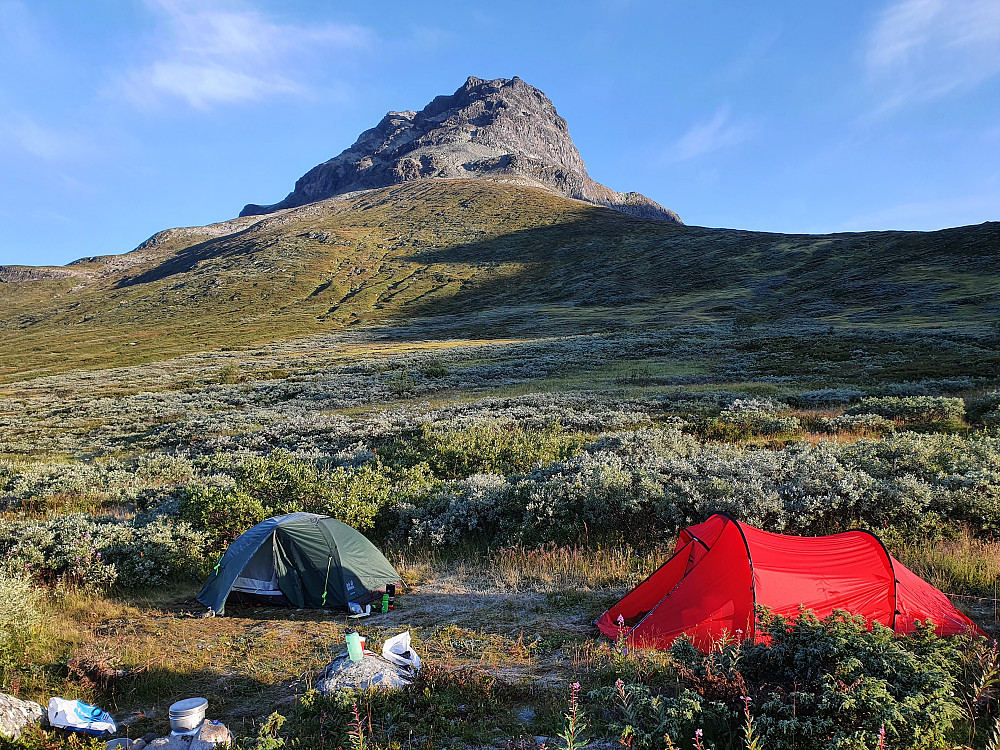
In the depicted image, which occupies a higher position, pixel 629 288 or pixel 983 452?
pixel 629 288

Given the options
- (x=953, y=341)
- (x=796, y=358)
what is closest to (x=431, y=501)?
(x=796, y=358)

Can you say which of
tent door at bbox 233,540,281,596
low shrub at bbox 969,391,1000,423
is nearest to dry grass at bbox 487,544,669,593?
tent door at bbox 233,540,281,596

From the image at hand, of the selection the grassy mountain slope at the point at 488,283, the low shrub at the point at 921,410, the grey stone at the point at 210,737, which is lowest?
the grey stone at the point at 210,737

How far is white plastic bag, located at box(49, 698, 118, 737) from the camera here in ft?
17.5

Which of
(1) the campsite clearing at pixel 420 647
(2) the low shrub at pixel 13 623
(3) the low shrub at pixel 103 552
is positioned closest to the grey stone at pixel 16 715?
(1) the campsite clearing at pixel 420 647

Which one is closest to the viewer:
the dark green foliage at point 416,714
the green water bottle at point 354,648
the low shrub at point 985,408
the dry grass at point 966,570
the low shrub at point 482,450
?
the dark green foliage at point 416,714

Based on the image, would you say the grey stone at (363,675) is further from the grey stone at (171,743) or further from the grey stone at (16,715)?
the grey stone at (16,715)

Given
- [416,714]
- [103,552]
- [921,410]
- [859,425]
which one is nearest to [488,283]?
[921,410]

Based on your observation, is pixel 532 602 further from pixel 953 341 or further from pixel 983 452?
pixel 953 341

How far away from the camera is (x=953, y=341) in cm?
3841

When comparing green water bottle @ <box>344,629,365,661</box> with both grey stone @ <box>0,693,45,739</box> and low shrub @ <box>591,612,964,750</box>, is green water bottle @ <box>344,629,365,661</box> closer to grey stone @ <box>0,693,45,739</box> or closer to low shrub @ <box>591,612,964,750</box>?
low shrub @ <box>591,612,964,750</box>

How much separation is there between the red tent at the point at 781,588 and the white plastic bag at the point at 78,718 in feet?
17.9

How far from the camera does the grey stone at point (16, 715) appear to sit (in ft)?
16.9

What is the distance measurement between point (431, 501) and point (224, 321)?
380 ft
